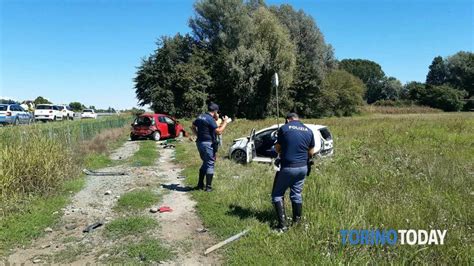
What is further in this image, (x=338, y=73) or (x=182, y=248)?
(x=338, y=73)

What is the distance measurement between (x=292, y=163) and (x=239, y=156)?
738 cm

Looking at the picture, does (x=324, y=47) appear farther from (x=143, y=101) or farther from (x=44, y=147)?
(x=44, y=147)

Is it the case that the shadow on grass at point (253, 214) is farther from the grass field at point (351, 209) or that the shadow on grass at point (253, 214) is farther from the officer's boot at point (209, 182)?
the officer's boot at point (209, 182)

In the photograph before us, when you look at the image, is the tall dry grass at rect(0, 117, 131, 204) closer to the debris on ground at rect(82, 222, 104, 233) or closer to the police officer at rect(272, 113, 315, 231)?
the debris on ground at rect(82, 222, 104, 233)

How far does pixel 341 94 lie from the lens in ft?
199

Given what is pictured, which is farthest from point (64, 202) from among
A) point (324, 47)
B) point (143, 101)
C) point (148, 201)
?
point (324, 47)

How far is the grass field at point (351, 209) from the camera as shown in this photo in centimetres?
473

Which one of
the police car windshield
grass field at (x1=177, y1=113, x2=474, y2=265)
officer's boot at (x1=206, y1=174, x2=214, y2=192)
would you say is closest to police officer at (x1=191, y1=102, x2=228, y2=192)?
officer's boot at (x1=206, y1=174, x2=214, y2=192)

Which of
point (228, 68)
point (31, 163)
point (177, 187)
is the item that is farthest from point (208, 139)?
point (228, 68)

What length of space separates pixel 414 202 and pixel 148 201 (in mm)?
5387

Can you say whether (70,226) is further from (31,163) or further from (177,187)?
(177,187)

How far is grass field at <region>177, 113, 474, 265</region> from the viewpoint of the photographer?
4730mm

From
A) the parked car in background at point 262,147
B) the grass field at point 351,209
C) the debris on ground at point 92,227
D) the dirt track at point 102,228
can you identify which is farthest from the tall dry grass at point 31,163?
the parked car in background at point 262,147

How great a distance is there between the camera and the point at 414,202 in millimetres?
6266
